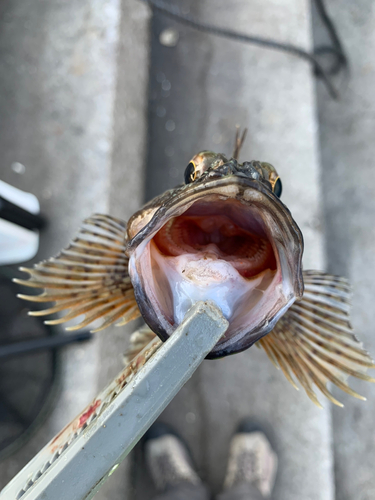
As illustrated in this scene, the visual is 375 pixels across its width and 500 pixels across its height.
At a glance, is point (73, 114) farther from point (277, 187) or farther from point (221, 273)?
point (221, 273)

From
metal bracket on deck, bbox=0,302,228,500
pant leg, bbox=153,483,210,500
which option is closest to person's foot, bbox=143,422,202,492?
pant leg, bbox=153,483,210,500

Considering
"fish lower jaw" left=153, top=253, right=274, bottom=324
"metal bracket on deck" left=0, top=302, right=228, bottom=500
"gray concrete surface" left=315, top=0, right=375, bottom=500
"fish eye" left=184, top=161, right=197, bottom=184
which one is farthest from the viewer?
"gray concrete surface" left=315, top=0, right=375, bottom=500

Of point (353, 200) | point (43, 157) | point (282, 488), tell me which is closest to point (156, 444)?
point (282, 488)

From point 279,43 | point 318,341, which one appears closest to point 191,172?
point 318,341

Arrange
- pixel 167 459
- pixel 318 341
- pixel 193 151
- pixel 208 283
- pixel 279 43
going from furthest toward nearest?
pixel 193 151 → pixel 279 43 → pixel 167 459 → pixel 318 341 → pixel 208 283

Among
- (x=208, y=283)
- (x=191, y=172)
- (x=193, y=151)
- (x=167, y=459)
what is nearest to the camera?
(x=208, y=283)

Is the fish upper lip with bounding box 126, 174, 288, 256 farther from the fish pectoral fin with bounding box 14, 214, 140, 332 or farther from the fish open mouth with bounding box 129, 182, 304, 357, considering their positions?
the fish pectoral fin with bounding box 14, 214, 140, 332

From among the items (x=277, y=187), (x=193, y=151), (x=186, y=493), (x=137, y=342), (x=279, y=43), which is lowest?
(x=186, y=493)

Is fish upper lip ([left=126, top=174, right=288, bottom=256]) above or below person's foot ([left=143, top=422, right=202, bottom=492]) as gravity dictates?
above
